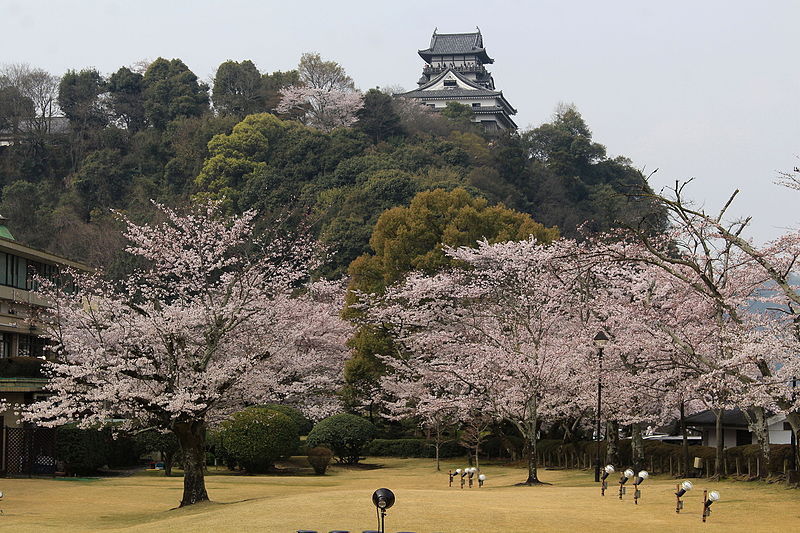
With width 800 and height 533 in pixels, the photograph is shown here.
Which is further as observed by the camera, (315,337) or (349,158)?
(349,158)

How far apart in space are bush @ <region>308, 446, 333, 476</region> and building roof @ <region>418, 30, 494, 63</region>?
305ft

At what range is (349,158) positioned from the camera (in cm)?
7956

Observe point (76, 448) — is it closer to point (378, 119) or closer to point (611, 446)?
point (611, 446)

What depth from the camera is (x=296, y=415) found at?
130 feet

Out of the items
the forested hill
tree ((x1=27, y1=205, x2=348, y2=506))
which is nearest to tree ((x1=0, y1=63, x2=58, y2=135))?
the forested hill

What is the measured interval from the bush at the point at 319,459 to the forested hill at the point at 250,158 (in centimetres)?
2854

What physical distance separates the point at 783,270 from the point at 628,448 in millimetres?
13710

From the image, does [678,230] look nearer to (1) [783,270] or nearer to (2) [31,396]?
(1) [783,270]

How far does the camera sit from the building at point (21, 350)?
3081 cm

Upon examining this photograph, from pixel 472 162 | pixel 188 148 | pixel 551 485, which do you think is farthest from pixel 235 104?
pixel 551 485

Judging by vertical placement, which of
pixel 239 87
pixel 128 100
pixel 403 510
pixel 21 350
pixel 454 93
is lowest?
pixel 403 510

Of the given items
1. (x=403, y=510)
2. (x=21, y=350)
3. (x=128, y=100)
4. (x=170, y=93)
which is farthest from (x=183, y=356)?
(x=128, y=100)

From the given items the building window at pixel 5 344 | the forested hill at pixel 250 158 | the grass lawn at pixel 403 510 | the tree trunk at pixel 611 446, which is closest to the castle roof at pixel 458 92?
the forested hill at pixel 250 158

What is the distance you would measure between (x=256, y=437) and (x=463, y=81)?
88991 millimetres
